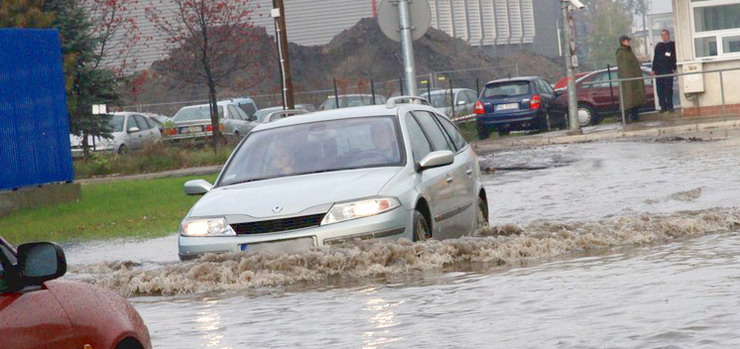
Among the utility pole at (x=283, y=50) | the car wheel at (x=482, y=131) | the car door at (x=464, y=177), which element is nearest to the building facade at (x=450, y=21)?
the car wheel at (x=482, y=131)

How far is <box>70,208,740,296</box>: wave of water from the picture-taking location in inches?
465

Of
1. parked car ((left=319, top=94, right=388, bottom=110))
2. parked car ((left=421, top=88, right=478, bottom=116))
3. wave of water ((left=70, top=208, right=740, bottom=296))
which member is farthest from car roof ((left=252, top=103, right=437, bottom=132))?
parked car ((left=319, top=94, right=388, bottom=110))

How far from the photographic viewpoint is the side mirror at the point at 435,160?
41.3 ft

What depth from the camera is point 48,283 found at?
17.5ft

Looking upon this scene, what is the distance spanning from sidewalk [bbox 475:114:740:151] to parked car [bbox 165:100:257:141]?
11408 mm

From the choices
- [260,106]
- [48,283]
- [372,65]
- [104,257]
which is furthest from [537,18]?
[48,283]

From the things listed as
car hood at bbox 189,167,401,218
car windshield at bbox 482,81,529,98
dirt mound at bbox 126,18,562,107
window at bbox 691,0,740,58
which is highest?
dirt mound at bbox 126,18,562,107

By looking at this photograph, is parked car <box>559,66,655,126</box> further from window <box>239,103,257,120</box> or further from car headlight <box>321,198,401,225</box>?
car headlight <box>321,198,401,225</box>

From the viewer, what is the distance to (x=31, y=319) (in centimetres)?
501

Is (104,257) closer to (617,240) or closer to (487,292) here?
(617,240)

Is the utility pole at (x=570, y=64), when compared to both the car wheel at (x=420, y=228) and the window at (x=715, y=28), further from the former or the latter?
the car wheel at (x=420, y=228)

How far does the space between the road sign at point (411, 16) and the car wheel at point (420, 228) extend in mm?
8817

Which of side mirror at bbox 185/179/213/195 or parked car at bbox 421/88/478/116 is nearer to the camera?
side mirror at bbox 185/179/213/195

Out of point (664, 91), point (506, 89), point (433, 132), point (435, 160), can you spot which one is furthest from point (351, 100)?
point (435, 160)
